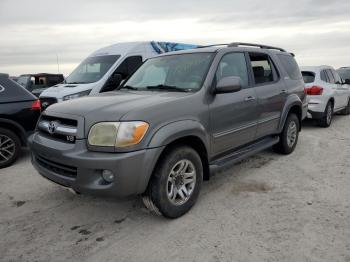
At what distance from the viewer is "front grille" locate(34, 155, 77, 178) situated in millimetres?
3166

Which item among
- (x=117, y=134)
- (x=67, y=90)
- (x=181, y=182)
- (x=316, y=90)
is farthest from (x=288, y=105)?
(x=67, y=90)

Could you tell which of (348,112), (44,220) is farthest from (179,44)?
(44,220)

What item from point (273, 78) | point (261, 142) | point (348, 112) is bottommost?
point (348, 112)

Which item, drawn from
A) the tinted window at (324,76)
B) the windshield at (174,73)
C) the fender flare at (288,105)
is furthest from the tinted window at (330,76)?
the windshield at (174,73)

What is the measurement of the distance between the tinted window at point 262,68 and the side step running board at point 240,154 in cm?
95

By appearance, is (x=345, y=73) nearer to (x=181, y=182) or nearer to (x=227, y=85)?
(x=227, y=85)

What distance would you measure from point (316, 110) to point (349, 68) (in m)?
7.31

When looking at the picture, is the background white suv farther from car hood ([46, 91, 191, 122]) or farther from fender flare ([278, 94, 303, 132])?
car hood ([46, 91, 191, 122])

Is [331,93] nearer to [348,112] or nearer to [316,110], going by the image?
[316,110]

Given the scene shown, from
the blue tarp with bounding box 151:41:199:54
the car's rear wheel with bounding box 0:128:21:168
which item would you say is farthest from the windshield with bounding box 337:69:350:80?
the car's rear wheel with bounding box 0:128:21:168

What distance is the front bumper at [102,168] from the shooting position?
2.94m

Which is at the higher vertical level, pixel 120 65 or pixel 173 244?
pixel 120 65

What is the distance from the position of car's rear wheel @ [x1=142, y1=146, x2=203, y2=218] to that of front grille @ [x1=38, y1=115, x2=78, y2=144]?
912 millimetres

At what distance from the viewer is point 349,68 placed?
13953 mm
